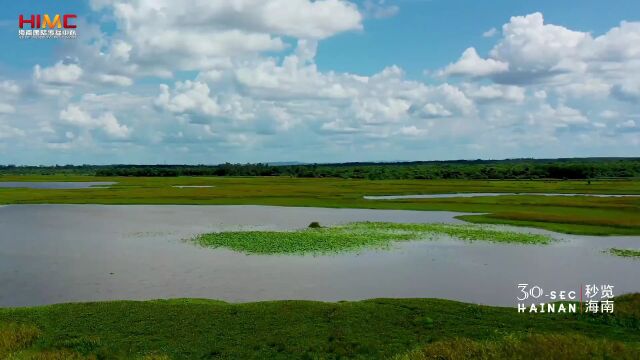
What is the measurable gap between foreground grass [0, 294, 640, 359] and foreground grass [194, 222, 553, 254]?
13.9 meters

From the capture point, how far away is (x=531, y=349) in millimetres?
14641

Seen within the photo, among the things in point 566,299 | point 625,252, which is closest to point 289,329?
point 566,299

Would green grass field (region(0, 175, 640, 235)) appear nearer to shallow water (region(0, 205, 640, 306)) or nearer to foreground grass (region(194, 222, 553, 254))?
foreground grass (region(194, 222, 553, 254))

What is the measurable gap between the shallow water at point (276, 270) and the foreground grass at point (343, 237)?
1848mm

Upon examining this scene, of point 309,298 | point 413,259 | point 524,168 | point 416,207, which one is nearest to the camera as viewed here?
point 309,298

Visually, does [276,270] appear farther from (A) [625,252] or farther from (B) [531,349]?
(A) [625,252]

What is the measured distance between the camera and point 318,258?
102 feet

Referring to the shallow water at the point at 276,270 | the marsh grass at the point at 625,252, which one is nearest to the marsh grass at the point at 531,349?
the shallow water at the point at 276,270

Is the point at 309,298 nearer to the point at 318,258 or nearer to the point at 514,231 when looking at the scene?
the point at 318,258

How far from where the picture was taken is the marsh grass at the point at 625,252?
3152cm

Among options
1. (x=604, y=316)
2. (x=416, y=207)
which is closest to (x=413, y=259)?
(x=604, y=316)

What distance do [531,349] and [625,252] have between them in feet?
72.4

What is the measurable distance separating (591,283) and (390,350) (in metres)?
14.4

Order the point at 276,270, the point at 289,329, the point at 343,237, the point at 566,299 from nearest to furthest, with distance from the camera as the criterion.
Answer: the point at 289,329 → the point at 566,299 → the point at 276,270 → the point at 343,237
